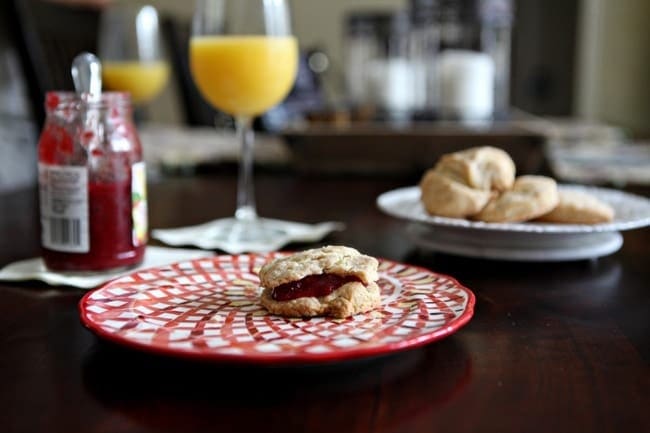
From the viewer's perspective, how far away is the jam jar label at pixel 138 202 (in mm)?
729

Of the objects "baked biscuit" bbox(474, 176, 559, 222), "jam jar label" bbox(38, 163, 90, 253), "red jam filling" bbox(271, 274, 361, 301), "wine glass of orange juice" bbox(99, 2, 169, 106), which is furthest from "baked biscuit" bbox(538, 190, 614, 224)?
"wine glass of orange juice" bbox(99, 2, 169, 106)

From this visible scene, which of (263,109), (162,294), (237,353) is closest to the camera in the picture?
(237,353)

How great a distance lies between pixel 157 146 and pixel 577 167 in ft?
3.01

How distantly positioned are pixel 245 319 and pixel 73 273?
0.26 m

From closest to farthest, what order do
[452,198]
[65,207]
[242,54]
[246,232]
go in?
[65,207], [452,198], [246,232], [242,54]

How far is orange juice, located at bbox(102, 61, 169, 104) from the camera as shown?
1.74m

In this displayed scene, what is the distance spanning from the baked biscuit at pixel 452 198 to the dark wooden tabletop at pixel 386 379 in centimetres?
11

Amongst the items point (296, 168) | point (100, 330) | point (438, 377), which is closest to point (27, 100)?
point (296, 168)

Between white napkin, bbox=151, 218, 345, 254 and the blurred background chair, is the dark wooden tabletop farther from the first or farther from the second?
the blurred background chair

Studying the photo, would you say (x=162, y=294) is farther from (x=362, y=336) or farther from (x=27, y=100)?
(x=27, y=100)

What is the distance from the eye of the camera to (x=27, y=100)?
1.63 m

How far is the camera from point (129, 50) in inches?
69.0

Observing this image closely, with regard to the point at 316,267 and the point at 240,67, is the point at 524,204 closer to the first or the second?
the point at 316,267

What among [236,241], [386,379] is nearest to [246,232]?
[236,241]
